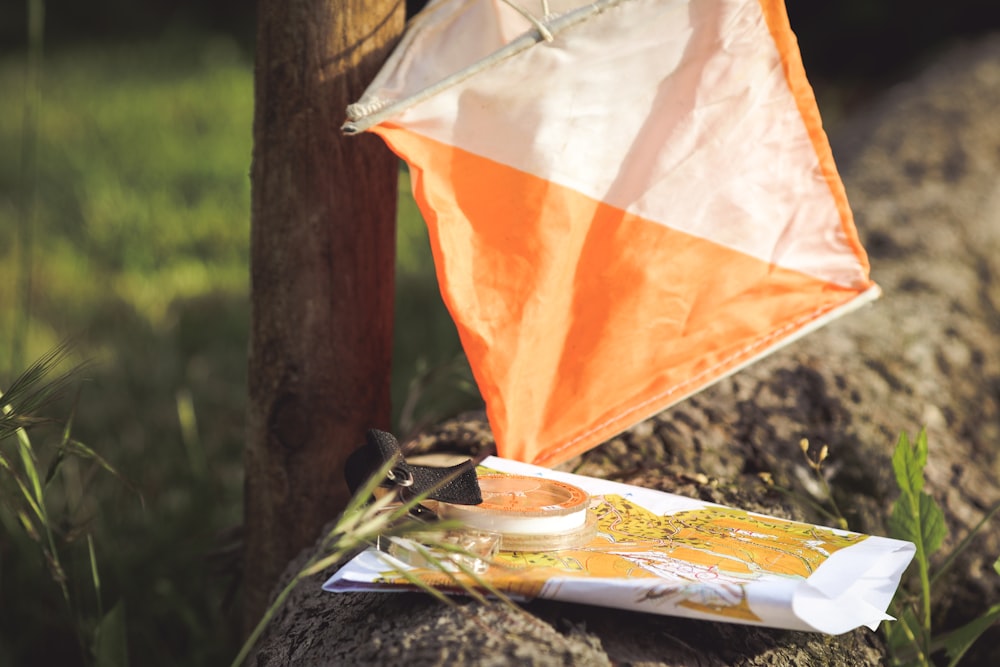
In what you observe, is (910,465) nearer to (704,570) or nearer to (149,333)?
(704,570)

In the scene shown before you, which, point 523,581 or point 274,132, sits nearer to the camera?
point 523,581

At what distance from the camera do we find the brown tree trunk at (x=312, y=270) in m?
1.32

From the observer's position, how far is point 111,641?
138cm

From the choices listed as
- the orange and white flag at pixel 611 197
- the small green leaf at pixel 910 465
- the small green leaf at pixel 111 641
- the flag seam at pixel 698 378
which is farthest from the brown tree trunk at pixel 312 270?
the small green leaf at pixel 910 465

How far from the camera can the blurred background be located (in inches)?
70.3

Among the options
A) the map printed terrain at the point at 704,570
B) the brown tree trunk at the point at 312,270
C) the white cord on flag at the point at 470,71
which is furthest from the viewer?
the brown tree trunk at the point at 312,270

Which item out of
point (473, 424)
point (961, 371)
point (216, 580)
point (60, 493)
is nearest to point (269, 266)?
point (473, 424)

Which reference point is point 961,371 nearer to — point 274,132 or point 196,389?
point 274,132

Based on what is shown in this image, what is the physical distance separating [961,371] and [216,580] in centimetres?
157

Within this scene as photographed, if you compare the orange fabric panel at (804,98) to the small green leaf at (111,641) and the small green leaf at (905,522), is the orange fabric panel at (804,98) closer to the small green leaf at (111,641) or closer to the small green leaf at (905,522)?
the small green leaf at (905,522)

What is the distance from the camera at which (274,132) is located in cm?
136

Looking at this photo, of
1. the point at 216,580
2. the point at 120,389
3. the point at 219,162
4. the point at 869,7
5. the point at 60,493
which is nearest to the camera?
the point at 216,580

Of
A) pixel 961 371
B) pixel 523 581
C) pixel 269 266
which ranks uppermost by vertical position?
pixel 269 266

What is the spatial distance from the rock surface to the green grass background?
1.31 ft
